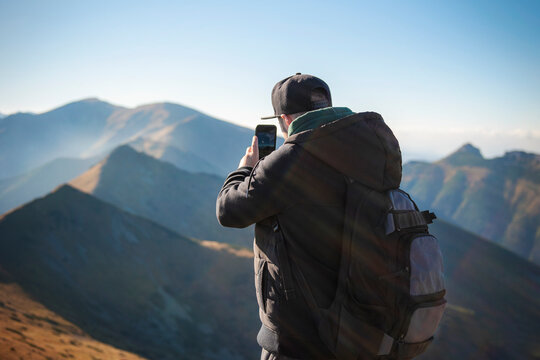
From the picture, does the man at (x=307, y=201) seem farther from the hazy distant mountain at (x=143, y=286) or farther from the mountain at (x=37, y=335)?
the hazy distant mountain at (x=143, y=286)

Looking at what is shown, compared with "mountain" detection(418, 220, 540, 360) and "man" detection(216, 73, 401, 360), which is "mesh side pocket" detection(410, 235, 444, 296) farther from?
"mountain" detection(418, 220, 540, 360)

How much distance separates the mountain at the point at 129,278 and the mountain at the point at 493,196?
134440 mm

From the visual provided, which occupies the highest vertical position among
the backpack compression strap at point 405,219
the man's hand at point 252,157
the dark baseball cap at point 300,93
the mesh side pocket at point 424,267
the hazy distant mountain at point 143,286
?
the dark baseball cap at point 300,93

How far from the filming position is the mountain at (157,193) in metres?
64.9

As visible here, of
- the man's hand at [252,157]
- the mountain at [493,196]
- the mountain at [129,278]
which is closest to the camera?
the man's hand at [252,157]

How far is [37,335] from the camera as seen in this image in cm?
1780

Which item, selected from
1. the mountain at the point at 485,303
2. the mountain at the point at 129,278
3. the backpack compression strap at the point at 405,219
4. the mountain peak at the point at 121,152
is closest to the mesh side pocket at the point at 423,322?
the backpack compression strap at the point at 405,219

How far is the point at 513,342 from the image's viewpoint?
43.5 metres

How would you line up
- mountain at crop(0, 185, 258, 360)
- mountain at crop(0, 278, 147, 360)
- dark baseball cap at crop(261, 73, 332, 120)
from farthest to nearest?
1. mountain at crop(0, 185, 258, 360)
2. mountain at crop(0, 278, 147, 360)
3. dark baseball cap at crop(261, 73, 332, 120)

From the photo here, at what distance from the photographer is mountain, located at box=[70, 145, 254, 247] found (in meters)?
64.9

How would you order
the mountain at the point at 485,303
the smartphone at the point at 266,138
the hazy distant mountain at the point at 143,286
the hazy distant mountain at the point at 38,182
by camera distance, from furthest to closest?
the hazy distant mountain at the point at 38,182, the mountain at the point at 485,303, the hazy distant mountain at the point at 143,286, the smartphone at the point at 266,138

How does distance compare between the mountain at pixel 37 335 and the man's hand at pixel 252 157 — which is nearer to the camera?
the man's hand at pixel 252 157

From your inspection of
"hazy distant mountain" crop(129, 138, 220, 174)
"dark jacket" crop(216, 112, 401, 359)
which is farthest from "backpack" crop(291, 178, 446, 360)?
"hazy distant mountain" crop(129, 138, 220, 174)

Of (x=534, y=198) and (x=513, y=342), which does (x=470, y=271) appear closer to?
(x=513, y=342)
